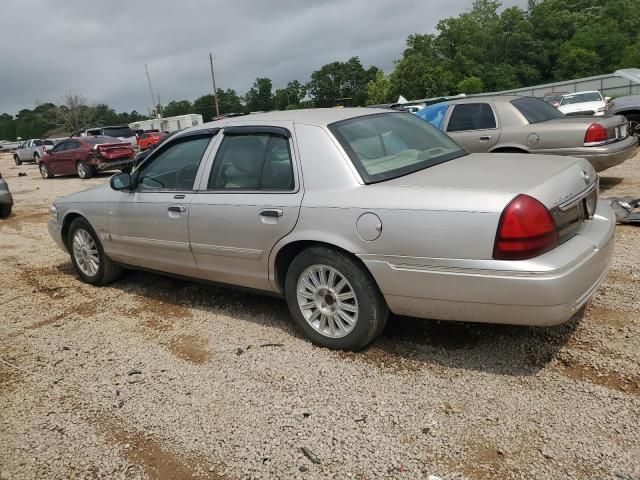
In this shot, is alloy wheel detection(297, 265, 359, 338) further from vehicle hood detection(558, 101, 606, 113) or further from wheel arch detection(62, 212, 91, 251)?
vehicle hood detection(558, 101, 606, 113)

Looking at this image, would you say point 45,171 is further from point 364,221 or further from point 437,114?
point 364,221

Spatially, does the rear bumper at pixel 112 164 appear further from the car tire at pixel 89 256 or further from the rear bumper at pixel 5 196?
the car tire at pixel 89 256

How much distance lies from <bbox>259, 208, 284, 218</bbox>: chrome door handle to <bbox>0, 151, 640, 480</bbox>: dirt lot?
35.8 inches

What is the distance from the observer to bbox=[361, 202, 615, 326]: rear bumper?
105 inches

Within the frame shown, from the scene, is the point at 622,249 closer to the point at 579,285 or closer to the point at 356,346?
the point at 579,285

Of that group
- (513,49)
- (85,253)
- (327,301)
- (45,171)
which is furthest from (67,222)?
(513,49)

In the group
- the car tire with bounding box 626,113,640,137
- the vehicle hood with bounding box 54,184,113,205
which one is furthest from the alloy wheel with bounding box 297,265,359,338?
the car tire with bounding box 626,113,640,137

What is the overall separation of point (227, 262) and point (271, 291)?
41cm

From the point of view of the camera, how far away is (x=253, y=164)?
379 centimetres

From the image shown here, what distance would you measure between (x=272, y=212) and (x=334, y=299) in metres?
0.72

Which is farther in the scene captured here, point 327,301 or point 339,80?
point 339,80

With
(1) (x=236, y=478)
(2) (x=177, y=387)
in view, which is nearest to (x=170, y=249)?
(2) (x=177, y=387)

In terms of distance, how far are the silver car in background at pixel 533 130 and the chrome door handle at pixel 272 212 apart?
16.3 feet

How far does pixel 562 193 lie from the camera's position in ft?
9.57
